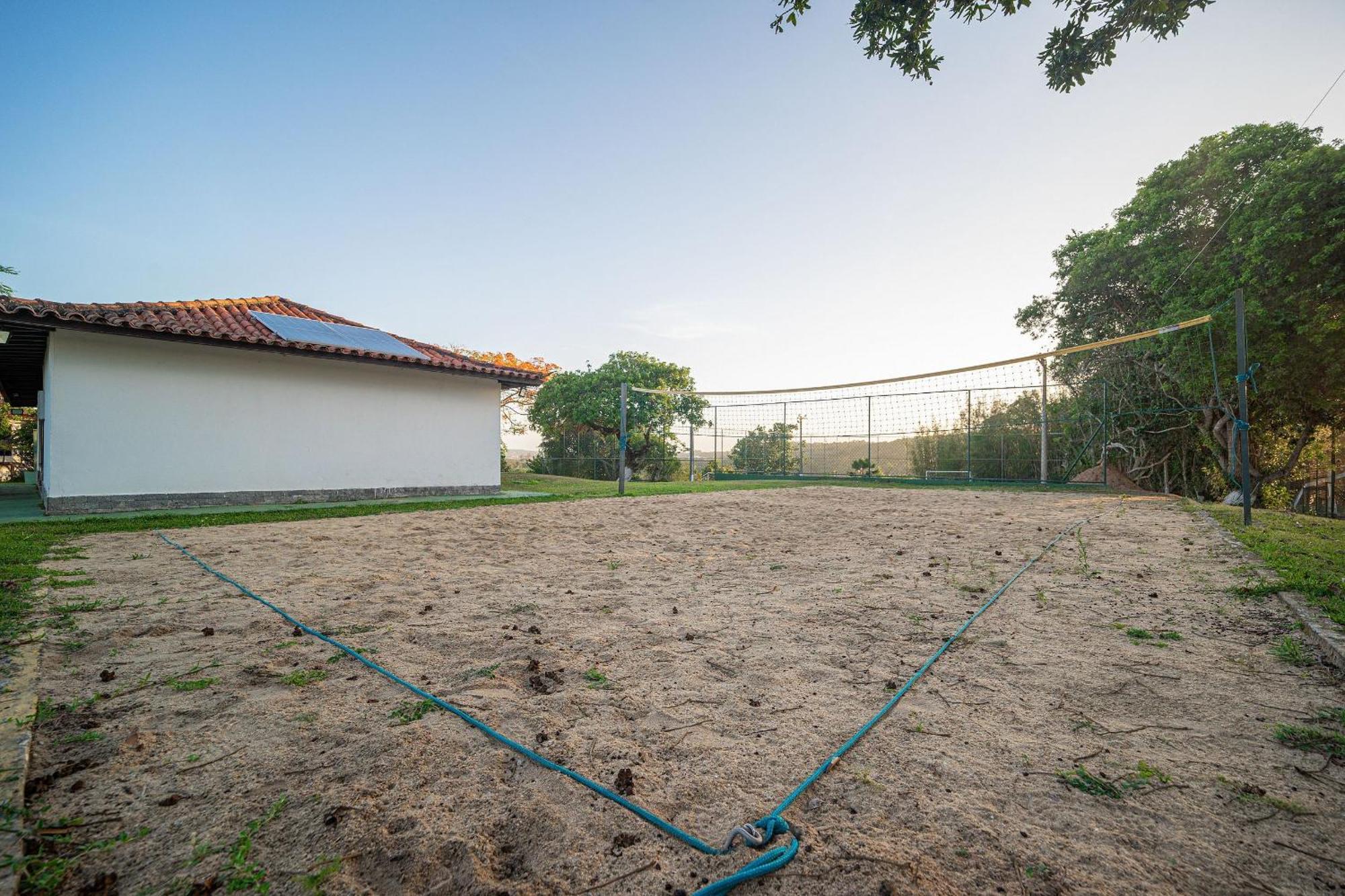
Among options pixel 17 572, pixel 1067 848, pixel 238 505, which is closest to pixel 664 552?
pixel 1067 848

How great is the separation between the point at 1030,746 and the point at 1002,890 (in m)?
0.65

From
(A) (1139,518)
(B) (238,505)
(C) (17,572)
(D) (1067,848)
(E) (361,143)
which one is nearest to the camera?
(D) (1067,848)

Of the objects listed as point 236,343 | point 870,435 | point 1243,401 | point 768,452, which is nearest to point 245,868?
point 1243,401

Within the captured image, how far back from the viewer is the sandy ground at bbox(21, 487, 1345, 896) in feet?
3.69

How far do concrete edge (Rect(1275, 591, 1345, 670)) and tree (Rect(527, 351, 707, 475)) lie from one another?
16.4 metres

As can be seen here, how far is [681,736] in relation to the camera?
5.43 feet

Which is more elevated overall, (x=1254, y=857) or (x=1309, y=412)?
(x=1309, y=412)

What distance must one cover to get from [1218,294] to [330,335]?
16627 mm

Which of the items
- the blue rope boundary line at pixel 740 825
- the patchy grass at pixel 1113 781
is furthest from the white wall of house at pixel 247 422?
the patchy grass at pixel 1113 781

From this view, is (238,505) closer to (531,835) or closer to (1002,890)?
(531,835)

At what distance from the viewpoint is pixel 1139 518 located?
20.6ft

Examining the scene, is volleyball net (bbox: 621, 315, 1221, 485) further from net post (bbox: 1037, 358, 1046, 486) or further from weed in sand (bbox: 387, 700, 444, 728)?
weed in sand (bbox: 387, 700, 444, 728)

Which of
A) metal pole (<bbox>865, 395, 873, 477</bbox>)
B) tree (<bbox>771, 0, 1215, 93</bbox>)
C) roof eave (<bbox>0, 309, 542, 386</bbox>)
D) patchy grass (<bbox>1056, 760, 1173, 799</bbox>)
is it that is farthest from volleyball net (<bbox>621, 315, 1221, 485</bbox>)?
patchy grass (<bbox>1056, 760, 1173, 799</bbox>)

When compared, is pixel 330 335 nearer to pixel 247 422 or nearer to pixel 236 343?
pixel 236 343
